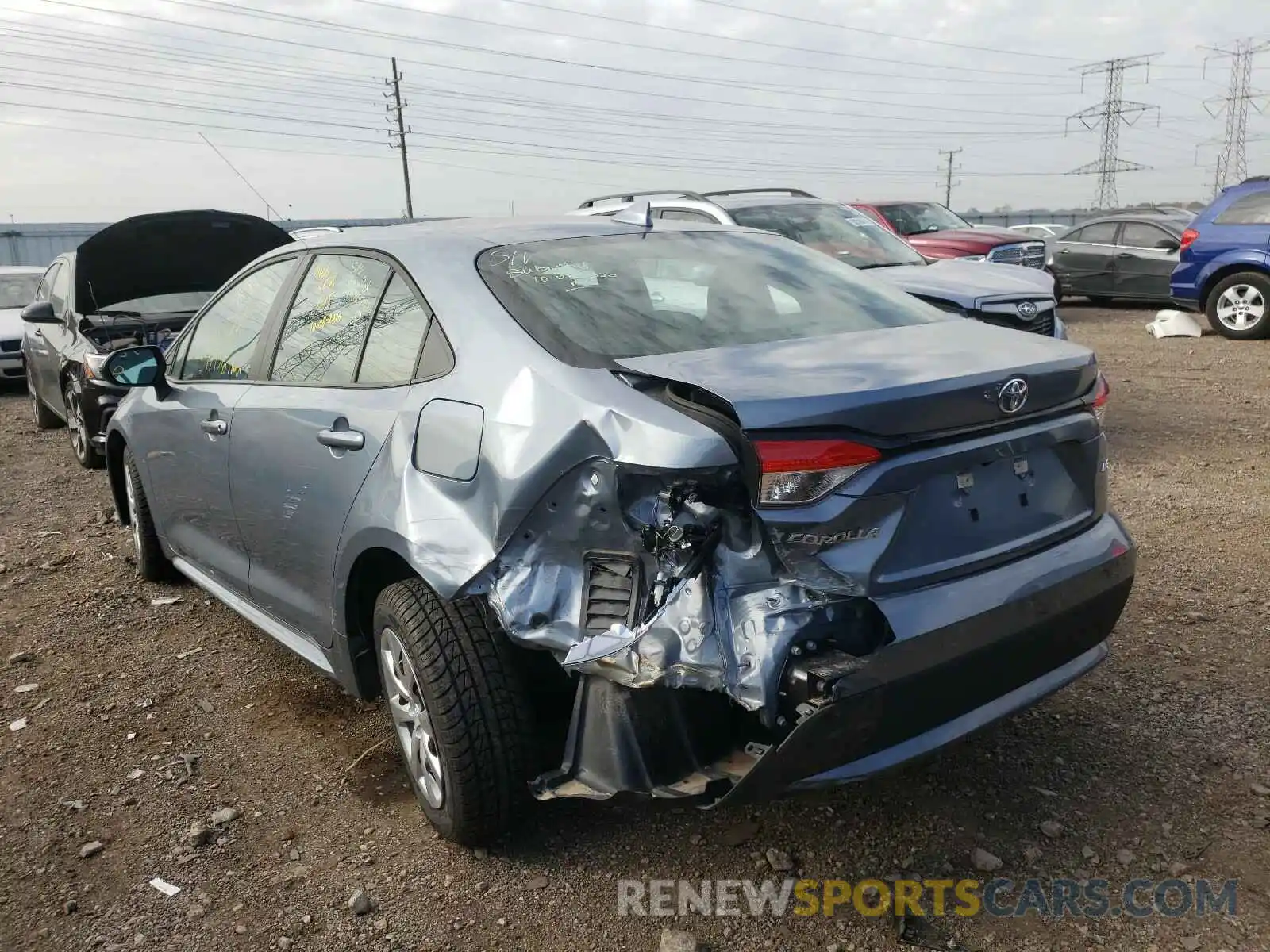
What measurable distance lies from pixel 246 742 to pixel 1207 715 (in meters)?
3.21

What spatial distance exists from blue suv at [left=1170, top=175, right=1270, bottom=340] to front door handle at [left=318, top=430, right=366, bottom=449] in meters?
11.5

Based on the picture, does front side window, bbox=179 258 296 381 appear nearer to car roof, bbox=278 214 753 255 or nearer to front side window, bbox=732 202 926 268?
car roof, bbox=278 214 753 255

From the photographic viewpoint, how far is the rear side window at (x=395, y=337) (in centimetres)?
294

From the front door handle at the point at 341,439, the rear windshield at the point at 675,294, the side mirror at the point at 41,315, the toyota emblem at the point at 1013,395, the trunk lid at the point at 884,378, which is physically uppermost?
the rear windshield at the point at 675,294

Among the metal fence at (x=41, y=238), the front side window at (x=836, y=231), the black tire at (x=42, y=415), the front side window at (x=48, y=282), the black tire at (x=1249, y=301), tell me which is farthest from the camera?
the metal fence at (x=41, y=238)

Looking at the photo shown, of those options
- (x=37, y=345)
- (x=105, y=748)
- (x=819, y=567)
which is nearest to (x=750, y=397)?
(x=819, y=567)

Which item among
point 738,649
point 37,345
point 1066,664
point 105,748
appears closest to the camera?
point 738,649

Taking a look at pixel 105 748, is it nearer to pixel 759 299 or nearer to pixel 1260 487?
pixel 759 299

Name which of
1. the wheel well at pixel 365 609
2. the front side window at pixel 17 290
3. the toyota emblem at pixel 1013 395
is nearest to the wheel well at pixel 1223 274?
the toyota emblem at pixel 1013 395

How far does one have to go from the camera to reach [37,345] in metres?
9.21

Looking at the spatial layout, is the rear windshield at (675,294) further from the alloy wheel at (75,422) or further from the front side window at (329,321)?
the alloy wheel at (75,422)

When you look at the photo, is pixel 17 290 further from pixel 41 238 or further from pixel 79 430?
pixel 41 238

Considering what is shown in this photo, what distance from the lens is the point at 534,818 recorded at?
2.94 metres

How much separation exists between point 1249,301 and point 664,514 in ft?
38.2
